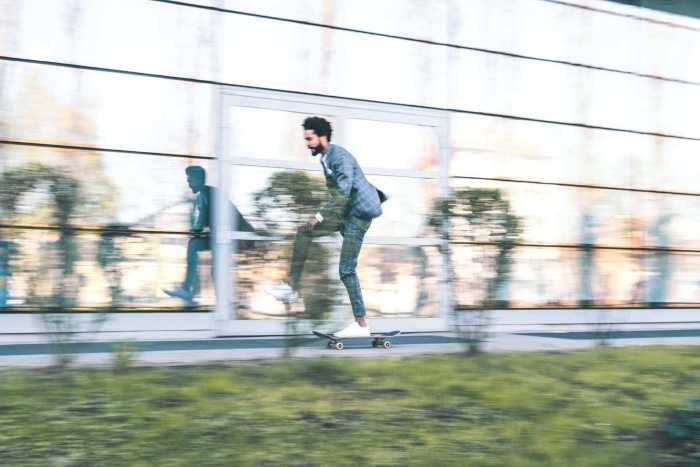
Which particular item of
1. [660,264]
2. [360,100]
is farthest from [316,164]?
[660,264]

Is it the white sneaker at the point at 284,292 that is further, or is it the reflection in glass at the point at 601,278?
the reflection in glass at the point at 601,278

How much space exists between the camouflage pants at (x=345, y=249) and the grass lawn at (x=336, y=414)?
81 cm

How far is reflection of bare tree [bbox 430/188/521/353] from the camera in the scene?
6.98 metres

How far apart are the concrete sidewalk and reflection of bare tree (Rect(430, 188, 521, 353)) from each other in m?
0.26

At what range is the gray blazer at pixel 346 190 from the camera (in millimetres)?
5688

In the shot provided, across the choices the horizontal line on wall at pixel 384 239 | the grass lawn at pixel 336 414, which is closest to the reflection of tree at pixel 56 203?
the horizontal line on wall at pixel 384 239

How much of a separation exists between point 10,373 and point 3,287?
6.89 feet

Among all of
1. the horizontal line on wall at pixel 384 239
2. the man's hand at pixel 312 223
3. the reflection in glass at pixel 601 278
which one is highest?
the man's hand at pixel 312 223

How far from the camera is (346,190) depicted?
650 cm

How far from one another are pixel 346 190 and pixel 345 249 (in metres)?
0.75

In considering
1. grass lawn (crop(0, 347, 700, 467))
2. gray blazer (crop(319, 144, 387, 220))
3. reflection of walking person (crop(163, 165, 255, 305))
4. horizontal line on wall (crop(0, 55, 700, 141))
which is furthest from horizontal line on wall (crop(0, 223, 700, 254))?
horizontal line on wall (crop(0, 55, 700, 141))

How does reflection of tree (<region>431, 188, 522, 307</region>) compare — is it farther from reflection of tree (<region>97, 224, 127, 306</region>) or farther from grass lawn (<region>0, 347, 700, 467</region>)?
reflection of tree (<region>97, 224, 127, 306</region>)

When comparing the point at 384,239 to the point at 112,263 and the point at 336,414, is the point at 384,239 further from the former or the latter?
the point at 336,414

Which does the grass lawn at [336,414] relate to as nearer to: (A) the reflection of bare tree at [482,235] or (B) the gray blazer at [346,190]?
(A) the reflection of bare tree at [482,235]
